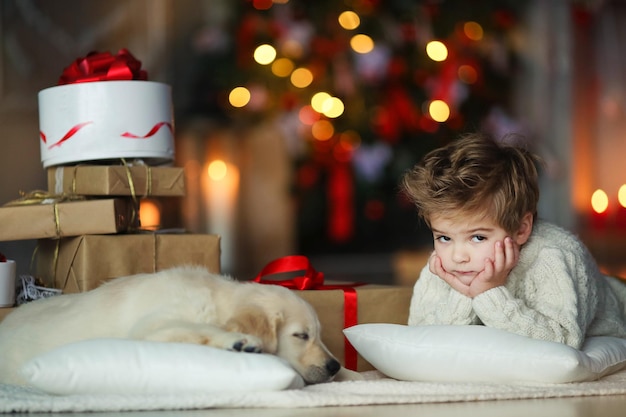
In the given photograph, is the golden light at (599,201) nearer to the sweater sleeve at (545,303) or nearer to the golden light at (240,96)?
the golden light at (240,96)

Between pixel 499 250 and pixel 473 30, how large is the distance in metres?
3.91

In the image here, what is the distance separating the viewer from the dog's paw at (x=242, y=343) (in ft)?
5.95

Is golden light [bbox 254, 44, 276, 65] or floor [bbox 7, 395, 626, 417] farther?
golden light [bbox 254, 44, 276, 65]

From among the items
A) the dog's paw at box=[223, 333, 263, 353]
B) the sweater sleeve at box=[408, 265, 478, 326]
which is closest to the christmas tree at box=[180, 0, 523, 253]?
the sweater sleeve at box=[408, 265, 478, 326]

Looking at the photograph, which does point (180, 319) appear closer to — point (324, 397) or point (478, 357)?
point (324, 397)

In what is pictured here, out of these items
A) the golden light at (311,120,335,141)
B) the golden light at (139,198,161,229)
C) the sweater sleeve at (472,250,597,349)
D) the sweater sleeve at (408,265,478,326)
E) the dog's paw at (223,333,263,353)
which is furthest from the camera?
the golden light at (311,120,335,141)

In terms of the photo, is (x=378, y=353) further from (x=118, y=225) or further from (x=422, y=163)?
(x=118, y=225)

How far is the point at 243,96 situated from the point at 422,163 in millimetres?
3592

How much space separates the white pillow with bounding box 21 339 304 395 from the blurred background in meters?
3.58

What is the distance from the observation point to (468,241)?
7.29 ft

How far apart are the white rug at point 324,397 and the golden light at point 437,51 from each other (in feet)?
12.9

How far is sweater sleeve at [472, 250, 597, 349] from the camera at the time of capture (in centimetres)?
212

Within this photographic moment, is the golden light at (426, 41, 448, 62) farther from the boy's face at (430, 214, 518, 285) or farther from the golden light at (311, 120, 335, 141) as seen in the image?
the boy's face at (430, 214, 518, 285)

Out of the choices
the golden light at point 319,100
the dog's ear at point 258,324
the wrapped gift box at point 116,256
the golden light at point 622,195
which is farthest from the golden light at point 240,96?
the dog's ear at point 258,324
